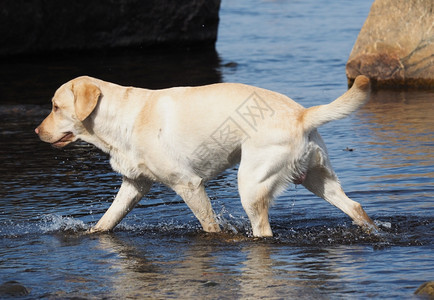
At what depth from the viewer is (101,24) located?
1605cm

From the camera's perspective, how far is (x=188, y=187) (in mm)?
6332

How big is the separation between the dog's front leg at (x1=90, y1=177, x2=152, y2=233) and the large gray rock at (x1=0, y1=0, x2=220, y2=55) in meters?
8.91

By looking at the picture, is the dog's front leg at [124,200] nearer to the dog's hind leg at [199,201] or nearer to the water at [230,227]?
the water at [230,227]

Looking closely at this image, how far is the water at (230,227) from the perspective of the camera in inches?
207

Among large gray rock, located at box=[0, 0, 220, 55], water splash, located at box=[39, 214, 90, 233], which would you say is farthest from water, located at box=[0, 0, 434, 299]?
large gray rock, located at box=[0, 0, 220, 55]

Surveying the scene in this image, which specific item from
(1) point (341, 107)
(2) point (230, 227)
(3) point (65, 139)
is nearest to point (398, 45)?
(2) point (230, 227)

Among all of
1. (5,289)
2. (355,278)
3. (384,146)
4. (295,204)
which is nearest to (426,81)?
(384,146)

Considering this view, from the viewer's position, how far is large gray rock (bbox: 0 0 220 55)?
15156 mm

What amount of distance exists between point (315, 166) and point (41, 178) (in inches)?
142

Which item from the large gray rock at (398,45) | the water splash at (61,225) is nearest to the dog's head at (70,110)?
the water splash at (61,225)

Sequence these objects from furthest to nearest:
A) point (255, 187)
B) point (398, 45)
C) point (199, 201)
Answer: point (398, 45) → point (199, 201) → point (255, 187)

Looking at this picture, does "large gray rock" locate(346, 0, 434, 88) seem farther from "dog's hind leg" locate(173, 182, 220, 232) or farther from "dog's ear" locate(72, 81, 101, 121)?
"dog's ear" locate(72, 81, 101, 121)

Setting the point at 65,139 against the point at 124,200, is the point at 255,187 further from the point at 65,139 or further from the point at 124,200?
the point at 65,139

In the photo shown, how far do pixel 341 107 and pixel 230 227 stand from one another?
60.6 inches
